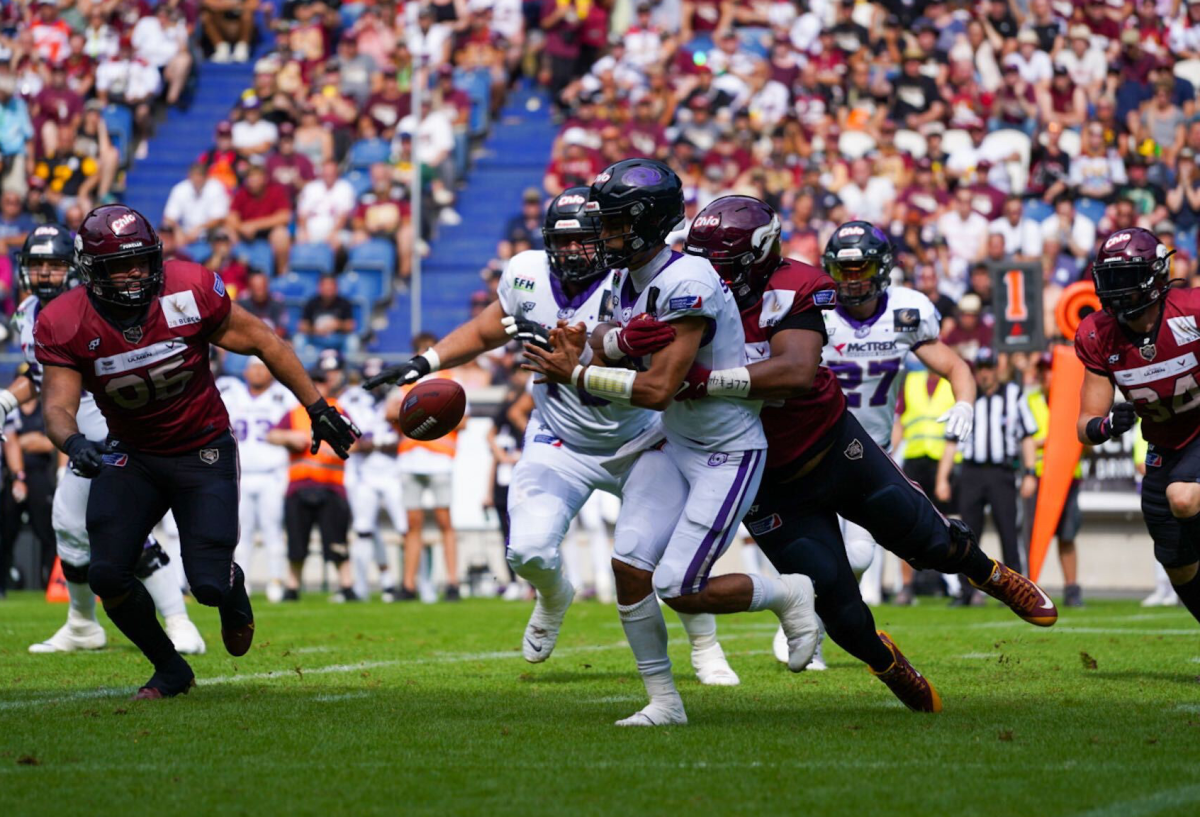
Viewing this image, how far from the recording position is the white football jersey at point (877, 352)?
7.70 meters

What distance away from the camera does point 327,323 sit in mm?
15844

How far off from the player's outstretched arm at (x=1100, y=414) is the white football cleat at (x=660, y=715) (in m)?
2.22

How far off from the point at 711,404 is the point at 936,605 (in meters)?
7.86

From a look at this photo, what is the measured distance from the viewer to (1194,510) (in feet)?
20.9

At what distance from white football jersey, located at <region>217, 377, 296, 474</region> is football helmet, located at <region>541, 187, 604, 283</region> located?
711 cm

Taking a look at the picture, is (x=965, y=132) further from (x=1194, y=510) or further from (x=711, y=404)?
(x=711, y=404)

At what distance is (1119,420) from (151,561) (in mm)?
4631

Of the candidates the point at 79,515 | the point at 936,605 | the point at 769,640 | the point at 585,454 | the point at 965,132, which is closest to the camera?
Result: the point at 585,454

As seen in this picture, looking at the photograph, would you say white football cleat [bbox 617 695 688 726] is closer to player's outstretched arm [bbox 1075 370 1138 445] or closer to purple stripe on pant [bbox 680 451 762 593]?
purple stripe on pant [bbox 680 451 762 593]

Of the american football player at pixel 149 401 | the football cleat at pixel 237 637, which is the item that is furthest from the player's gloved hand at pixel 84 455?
the football cleat at pixel 237 637

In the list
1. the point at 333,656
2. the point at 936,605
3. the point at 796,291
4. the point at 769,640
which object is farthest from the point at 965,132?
the point at 796,291

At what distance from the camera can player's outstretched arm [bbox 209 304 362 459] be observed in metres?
6.22

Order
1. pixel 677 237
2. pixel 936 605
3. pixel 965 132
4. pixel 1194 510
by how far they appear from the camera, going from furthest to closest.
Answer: pixel 965 132
pixel 677 237
pixel 936 605
pixel 1194 510

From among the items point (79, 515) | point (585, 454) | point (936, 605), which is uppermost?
point (585, 454)
